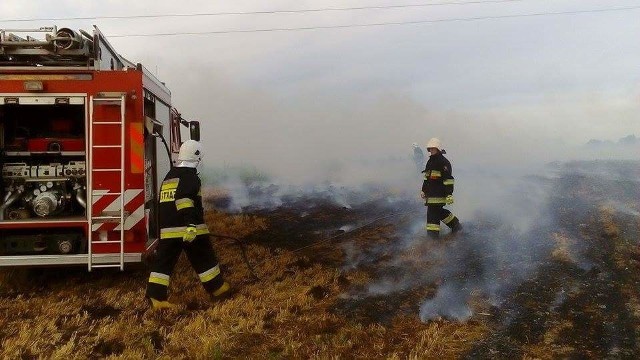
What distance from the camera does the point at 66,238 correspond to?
5605 millimetres

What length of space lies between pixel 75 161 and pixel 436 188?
208 inches

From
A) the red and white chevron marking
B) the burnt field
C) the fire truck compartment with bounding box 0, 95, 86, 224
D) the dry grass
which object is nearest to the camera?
the dry grass

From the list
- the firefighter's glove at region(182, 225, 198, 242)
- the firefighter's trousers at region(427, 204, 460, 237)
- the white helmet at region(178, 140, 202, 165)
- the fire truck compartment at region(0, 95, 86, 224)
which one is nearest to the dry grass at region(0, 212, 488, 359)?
the firefighter's glove at region(182, 225, 198, 242)

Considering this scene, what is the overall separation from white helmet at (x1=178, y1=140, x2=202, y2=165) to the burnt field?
146 centimetres

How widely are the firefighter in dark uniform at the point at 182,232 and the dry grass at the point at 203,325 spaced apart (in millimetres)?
247

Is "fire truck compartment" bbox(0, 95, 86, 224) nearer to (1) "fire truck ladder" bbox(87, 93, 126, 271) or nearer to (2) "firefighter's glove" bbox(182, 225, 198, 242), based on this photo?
(1) "fire truck ladder" bbox(87, 93, 126, 271)

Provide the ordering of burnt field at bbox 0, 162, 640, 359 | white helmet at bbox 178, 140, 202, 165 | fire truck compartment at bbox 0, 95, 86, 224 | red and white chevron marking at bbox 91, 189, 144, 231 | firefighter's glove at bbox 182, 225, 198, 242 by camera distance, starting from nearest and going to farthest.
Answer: burnt field at bbox 0, 162, 640, 359
firefighter's glove at bbox 182, 225, 198, 242
white helmet at bbox 178, 140, 202, 165
red and white chevron marking at bbox 91, 189, 144, 231
fire truck compartment at bbox 0, 95, 86, 224

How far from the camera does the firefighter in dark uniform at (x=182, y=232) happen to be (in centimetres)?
508

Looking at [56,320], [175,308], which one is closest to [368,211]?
[175,308]

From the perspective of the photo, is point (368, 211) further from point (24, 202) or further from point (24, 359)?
point (24, 359)

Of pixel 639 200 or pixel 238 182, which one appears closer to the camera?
pixel 639 200

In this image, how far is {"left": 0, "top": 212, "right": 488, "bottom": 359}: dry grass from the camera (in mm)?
4008

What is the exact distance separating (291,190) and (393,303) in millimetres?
10253

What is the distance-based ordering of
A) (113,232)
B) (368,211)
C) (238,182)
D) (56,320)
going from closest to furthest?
(56,320)
(113,232)
(368,211)
(238,182)
